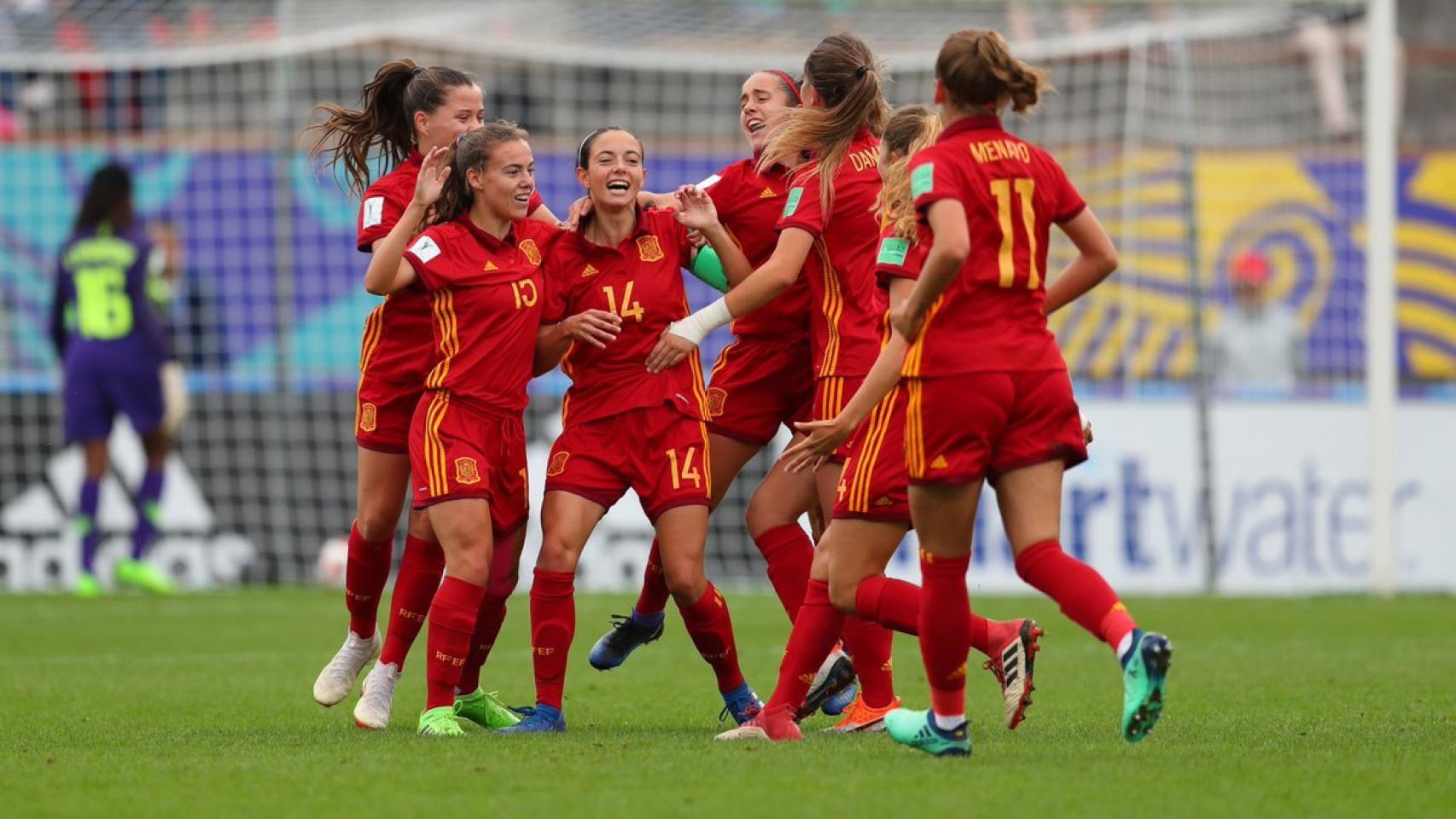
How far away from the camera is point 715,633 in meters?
7.04

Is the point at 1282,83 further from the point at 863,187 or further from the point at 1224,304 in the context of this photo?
the point at 863,187

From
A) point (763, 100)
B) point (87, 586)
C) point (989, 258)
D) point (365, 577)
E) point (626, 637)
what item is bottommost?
point (87, 586)

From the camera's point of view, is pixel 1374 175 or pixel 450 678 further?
pixel 1374 175

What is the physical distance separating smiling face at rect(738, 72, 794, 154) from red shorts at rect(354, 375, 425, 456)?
4.89 feet

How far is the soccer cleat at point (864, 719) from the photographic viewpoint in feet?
22.8

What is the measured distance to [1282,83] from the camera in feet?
58.0

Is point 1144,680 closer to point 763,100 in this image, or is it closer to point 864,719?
point 864,719

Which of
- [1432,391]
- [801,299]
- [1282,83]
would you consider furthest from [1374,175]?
[801,299]

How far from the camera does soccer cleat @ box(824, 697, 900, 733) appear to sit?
22.8 feet

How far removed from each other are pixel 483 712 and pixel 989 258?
2.71 m

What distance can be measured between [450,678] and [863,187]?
2101 millimetres

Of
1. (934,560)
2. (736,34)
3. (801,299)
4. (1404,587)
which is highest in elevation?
(736,34)

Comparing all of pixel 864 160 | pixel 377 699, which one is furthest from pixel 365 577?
pixel 864 160

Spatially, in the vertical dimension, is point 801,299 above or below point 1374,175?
below
